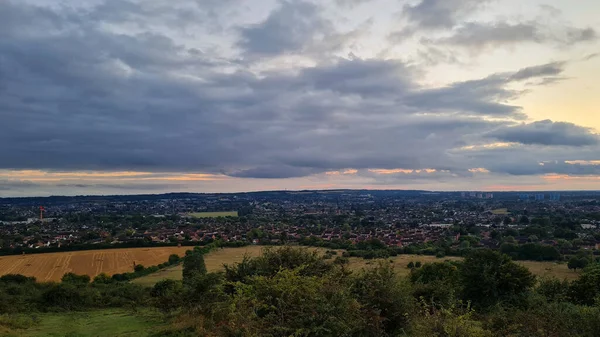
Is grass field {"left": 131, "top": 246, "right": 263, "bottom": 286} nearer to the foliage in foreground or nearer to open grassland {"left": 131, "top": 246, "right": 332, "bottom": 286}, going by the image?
open grassland {"left": 131, "top": 246, "right": 332, "bottom": 286}

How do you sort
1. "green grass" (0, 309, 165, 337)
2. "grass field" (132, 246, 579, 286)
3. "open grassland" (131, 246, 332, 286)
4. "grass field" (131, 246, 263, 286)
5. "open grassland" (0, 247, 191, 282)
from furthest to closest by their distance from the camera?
"open grassland" (0, 247, 191, 282), "grass field" (131, 246, 263, 286), "open grassland" (131, 246, 332, 286), "grass field" (132, 246, 579, 286), "green grass" (0, 309, 165, 337)

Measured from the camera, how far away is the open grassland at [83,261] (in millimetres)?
52281

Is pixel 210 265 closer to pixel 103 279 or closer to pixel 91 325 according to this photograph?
pixel 103 279

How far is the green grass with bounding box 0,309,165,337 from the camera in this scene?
64.1 ft

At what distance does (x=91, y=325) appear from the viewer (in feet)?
73.5

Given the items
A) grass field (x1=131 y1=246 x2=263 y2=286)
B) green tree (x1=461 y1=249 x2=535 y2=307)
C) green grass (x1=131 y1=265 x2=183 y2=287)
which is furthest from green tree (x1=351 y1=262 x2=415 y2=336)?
green grass (x1=131 y1=265 x2=183 y2=287)

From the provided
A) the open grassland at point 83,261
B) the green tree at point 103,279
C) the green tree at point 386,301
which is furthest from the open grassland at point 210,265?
the green tree at point 386,301

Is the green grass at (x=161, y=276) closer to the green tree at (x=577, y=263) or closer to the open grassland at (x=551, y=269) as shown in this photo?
the open grassland at (x=551, y=269)

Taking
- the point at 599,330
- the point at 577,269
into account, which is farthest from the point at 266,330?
the point at 577,269

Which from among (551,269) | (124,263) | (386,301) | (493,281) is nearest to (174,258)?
(124,263)

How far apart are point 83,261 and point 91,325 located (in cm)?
4319

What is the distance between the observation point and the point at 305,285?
42.8 ft

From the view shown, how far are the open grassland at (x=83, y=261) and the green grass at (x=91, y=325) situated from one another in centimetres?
2527

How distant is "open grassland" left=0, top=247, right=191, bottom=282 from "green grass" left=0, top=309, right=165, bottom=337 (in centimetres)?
2527
